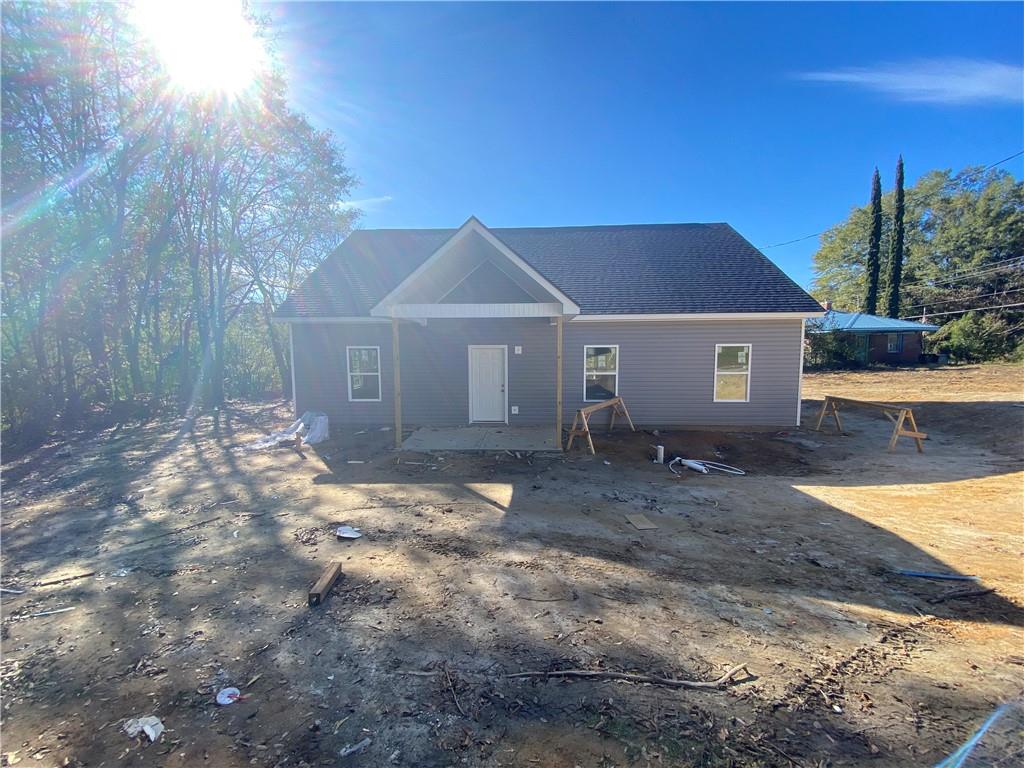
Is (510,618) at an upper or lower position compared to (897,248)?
lower

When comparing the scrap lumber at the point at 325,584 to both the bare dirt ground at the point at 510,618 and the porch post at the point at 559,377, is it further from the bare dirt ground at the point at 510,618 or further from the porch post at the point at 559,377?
the porch post at the point at 559,377

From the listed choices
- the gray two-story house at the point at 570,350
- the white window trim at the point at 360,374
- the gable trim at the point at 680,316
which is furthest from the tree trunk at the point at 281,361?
the gable trim at the point at 680,316

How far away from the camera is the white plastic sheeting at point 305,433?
9468 mm

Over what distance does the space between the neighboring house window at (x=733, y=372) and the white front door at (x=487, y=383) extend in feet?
16.6

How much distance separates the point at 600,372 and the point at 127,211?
49.4 feet

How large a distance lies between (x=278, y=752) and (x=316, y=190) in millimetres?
20528

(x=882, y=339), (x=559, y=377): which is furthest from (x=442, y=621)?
(x=882, y=339)

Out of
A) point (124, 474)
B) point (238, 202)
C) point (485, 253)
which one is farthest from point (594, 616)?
point (238, 202)

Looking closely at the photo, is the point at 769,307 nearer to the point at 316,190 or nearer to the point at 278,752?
the point at 278,752

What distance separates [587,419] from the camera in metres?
10.2

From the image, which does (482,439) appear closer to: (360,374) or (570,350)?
(570,350)

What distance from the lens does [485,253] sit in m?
9.24

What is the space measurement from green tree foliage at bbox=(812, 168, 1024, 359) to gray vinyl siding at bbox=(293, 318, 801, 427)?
24.6 metres

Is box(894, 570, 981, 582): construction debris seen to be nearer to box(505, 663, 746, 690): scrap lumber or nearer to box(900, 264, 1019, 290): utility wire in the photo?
box(505, 663, 746, 690): scrap lumber
